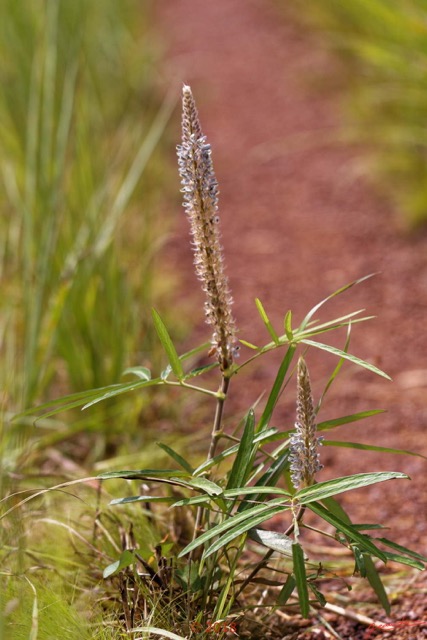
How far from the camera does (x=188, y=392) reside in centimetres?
259

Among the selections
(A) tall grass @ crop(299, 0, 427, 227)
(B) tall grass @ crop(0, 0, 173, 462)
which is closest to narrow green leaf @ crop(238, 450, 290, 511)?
(B) tall grass @ crop(0, 0, 173, 462)

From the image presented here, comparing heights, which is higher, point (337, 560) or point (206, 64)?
point (206, 64)

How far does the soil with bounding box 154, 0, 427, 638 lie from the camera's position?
2332 millimetres

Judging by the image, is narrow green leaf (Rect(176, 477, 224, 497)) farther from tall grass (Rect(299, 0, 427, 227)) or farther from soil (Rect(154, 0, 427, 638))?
tall grass (Rect(299, 0, 427, 227))

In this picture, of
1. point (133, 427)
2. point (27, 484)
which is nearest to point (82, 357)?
point (133, 427)

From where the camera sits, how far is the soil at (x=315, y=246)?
2.33 metres

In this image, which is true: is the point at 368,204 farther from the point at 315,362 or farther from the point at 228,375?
the point at 228,375

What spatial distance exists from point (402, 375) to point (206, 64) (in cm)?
375

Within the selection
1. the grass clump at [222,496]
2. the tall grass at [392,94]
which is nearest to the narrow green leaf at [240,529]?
the grass clump at [222,496]

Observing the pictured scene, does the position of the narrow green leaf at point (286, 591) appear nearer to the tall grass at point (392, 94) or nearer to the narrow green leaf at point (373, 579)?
the narrow green leaf at point (373, 579)

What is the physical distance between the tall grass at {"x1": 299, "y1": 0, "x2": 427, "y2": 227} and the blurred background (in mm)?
11

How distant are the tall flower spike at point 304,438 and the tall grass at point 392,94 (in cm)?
172

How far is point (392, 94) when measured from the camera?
375 centimetres

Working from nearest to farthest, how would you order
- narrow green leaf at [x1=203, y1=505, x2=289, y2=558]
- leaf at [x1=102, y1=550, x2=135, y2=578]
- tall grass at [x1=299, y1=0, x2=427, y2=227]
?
narrow green leaf at [x1=203, y1=505, x2=289, y2=558] < leaf at [x1=102, y1=550, x2=135, y2=578] < tall grass at [x1=299, y1=0, x2=427, y2=227]
